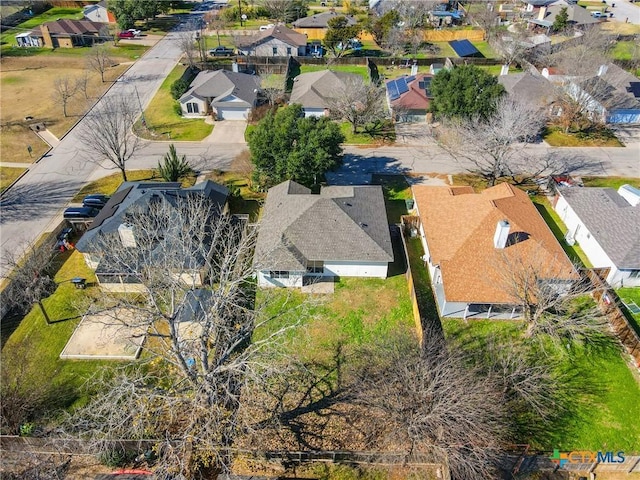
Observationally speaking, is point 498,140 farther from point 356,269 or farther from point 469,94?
point 356,269

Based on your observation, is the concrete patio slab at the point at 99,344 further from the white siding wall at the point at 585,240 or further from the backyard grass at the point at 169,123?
the white siding wall at the point at 585,240

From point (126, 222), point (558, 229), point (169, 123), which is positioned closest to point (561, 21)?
point (558, 229)

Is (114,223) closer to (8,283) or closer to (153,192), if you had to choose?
(153,192)

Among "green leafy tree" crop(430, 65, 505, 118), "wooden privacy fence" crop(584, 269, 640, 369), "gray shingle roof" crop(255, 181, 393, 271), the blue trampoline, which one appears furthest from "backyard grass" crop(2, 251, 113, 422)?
the blue trampoline

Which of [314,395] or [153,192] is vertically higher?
[153,192]

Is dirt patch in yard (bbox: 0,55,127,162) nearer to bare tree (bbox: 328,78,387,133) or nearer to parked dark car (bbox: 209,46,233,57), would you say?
parked dark car (bbox: 209,46,233,57)

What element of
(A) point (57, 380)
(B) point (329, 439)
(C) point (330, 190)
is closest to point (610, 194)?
(C) point (330, 190)
